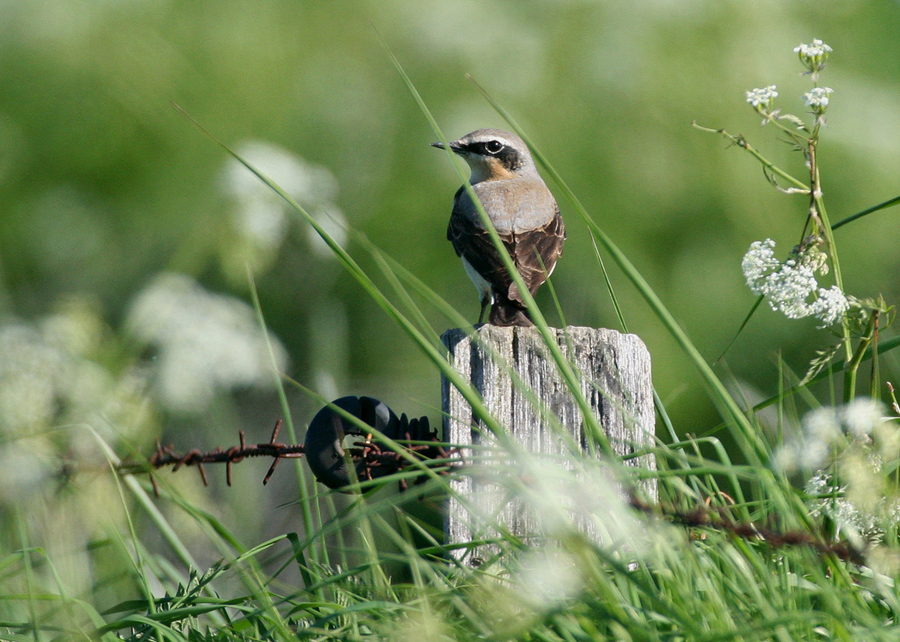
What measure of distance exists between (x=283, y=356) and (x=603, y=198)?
1610mm

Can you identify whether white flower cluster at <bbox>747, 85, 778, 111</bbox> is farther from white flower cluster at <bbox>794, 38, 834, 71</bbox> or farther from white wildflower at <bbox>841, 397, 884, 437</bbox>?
white wildflower at <bbox>841, 397, 884, 437</bbox>

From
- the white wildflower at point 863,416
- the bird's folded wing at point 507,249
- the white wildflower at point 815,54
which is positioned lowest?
the white wildflower at point 863,416

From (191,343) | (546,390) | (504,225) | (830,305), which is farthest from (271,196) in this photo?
(830,305)

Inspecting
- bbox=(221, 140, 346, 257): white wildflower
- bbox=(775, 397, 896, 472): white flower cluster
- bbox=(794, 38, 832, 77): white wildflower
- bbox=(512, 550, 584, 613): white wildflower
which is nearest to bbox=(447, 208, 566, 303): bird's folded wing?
bbox=(221, 140, 346, 257): white wildflower

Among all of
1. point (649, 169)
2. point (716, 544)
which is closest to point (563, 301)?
point (649, 169)

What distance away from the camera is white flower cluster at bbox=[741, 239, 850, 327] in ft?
4.99

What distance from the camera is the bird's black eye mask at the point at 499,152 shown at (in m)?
3.54

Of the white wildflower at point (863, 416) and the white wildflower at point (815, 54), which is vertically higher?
the white wildflower at point (815, 54)

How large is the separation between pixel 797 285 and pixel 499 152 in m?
2.18

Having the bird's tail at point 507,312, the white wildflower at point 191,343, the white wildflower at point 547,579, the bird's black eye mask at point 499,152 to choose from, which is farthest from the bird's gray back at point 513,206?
the white wildflower at point 547,579

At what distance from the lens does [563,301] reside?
11.6ft

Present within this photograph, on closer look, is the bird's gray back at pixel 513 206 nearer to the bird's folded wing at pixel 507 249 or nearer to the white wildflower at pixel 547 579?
the bird's folded wing at pixel 507 249

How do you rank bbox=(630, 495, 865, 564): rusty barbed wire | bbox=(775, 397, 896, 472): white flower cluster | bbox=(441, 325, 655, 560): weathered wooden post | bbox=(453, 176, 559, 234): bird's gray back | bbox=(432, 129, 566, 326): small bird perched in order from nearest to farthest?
bbox=(630, 495, 865, 564): rusty barbed wire, bbox=(775, 397, 896, 472): white flower cluster, bbox=(441, 325, 655, 560): weathered wooden post, bbox=(432, 129, 566, 326): small bird perched, bbox=(453, 176, 559, 234): bird's gray back

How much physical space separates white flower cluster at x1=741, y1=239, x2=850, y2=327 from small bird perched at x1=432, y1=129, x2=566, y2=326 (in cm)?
76
